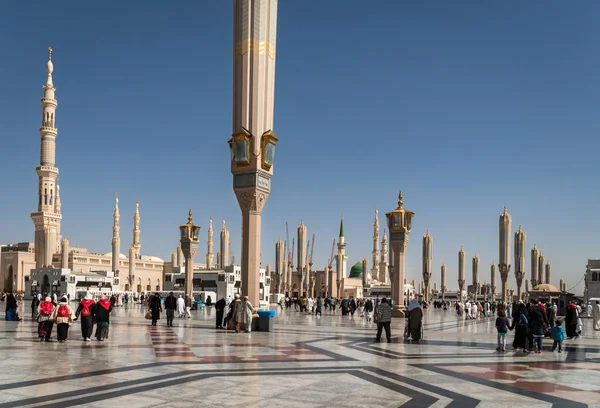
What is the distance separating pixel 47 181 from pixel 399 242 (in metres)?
49.9

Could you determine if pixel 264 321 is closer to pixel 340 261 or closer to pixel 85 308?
pixel 85 308

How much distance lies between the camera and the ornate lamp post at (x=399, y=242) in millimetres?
32312

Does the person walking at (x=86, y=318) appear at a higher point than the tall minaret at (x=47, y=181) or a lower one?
lower

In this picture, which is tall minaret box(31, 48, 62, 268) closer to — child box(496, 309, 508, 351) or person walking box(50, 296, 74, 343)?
person walking box(50, 296, 74, 343)

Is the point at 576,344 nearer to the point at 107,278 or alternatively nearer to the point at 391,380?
the point at 391,380

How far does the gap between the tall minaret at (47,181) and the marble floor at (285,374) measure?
59.3m

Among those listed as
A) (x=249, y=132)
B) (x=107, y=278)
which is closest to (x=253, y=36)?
(x=249, y=132)

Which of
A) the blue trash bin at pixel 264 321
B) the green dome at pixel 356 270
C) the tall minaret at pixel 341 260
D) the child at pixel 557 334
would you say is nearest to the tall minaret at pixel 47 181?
the tall minaret at pixel 341 260

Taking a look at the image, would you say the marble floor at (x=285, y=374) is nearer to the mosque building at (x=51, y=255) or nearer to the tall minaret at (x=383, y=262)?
the mosque building at (x=51, y=255)

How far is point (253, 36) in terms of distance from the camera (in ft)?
62.1

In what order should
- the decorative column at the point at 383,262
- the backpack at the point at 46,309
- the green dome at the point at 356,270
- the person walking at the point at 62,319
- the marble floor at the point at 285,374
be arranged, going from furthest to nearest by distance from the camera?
the green dome at the point at 356,270, the decorative column at the point at 383,262, the backpack at the point at 46,309, the person walking at the point at 62,319, the marble floor at the point at 285,374

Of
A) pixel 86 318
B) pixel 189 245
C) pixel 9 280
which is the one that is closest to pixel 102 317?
pixel 86 318

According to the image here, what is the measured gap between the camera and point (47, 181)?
2717 inches

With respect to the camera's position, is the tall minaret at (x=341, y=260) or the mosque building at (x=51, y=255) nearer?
the mosque building at (x=51, y=255)
